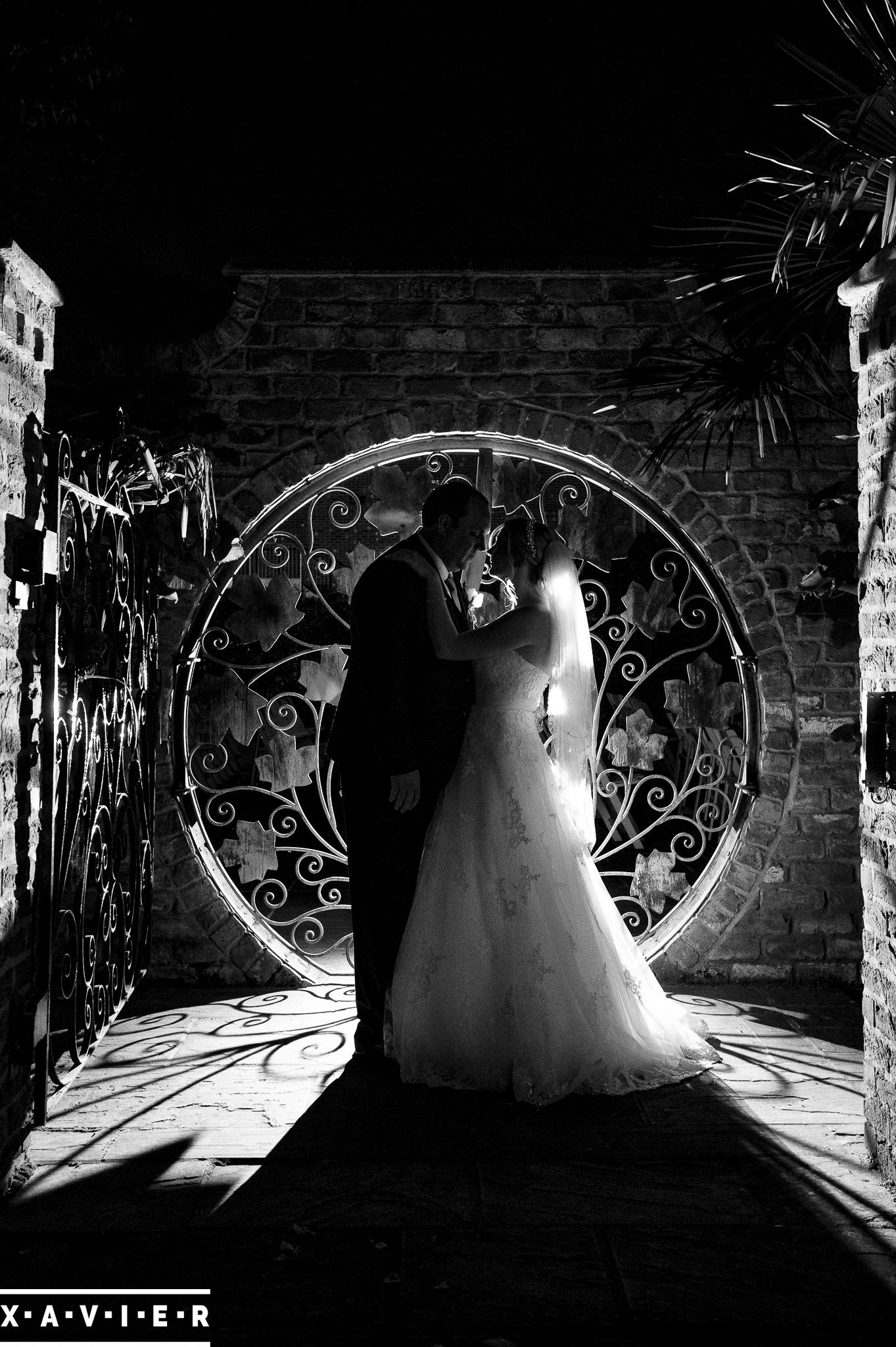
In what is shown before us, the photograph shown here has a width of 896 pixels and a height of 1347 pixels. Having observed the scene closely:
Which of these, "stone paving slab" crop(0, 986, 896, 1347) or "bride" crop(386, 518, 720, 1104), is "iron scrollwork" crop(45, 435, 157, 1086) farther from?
"bride" crop(386, 518, 720, 1104)

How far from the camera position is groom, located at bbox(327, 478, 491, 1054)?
3.54m

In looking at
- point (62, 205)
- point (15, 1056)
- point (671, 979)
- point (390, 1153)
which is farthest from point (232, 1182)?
point (62, 205)

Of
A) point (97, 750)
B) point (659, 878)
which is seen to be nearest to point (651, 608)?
point (659, 878)

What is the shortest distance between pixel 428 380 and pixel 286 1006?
2.68 meters

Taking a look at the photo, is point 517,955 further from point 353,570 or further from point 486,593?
point 353,570

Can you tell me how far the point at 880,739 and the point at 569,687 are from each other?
1.21 m

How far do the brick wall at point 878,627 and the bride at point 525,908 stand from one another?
744 millimetres

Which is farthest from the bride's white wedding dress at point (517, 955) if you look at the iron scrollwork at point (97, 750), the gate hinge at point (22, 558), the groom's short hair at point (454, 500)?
the gate hinge at point (22, 558)

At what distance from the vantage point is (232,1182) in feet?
8.55

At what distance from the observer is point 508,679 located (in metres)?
3.58

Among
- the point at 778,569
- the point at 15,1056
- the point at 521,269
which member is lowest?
the point at 15,1056

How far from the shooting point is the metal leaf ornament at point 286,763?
4641 millimetres

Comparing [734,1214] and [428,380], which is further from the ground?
[428,380]

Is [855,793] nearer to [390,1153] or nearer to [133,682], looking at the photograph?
[390,1153]
